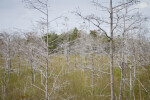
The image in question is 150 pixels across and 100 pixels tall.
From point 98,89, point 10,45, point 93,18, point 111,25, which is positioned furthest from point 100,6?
point 10,45

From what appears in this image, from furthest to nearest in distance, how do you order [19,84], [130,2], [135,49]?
1. [19,84]
2. [135,49]
3. [130,2]

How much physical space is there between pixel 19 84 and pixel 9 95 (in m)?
1.36

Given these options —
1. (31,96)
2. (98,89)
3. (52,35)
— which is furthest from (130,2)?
(31,96)

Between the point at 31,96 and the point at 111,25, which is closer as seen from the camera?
the point at 111,25

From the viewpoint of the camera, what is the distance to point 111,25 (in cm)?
223

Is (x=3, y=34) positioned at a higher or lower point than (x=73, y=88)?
higher

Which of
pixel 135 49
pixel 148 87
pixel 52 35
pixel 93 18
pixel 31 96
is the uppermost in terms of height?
pixel 93 18

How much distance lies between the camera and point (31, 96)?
16.3 feet

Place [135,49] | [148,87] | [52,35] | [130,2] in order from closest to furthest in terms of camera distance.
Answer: [130,2]
[52,35]
[135,49]
[148,87]

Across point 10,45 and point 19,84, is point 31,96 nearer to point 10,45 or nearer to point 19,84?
point 19,84

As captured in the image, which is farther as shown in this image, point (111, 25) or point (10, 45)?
point (10, 45)

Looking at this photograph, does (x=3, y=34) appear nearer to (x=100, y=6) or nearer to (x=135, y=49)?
(x=100, y=6)

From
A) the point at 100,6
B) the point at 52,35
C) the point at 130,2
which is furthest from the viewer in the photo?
the point at 52,35

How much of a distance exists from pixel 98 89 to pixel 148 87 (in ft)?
8.81
